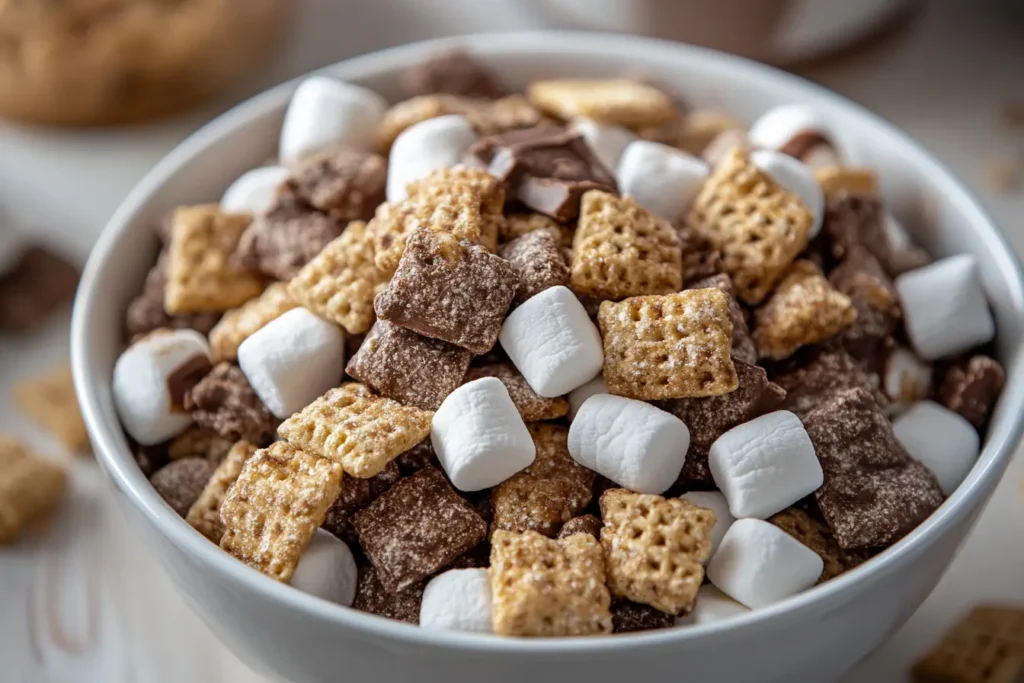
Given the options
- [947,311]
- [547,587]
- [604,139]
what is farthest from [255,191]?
[947,311]

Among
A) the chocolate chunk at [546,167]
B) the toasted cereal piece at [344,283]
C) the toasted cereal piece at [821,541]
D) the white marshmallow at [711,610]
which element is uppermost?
the chocolate chunk at [546,167]

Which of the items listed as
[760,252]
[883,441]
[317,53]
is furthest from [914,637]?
[317,53]

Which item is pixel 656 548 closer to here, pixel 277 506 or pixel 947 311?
pixel 277 506

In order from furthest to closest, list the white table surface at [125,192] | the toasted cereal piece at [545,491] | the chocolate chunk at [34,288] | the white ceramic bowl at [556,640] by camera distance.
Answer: the chocolate chunk at [34,288], the white table surface at [125,192], the toasted cereal piece at [545,491], the white ceramic bowl at [556,640]

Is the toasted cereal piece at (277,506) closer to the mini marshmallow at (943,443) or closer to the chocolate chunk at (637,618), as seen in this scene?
the chocolate chunk at (637,618)

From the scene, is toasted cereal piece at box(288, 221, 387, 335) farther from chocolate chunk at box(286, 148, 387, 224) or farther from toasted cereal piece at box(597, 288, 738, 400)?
toasted cereal piece at box(597, 288, 738, 400)

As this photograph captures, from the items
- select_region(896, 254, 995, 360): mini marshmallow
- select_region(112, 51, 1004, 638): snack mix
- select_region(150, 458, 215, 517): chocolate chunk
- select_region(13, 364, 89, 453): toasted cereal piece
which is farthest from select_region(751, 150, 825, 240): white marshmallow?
select_region(13, 364, 89, 453): toasted cereal piece

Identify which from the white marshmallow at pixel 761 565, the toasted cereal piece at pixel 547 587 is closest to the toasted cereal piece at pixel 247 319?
the toasted cereal piece at pixel 547 587
